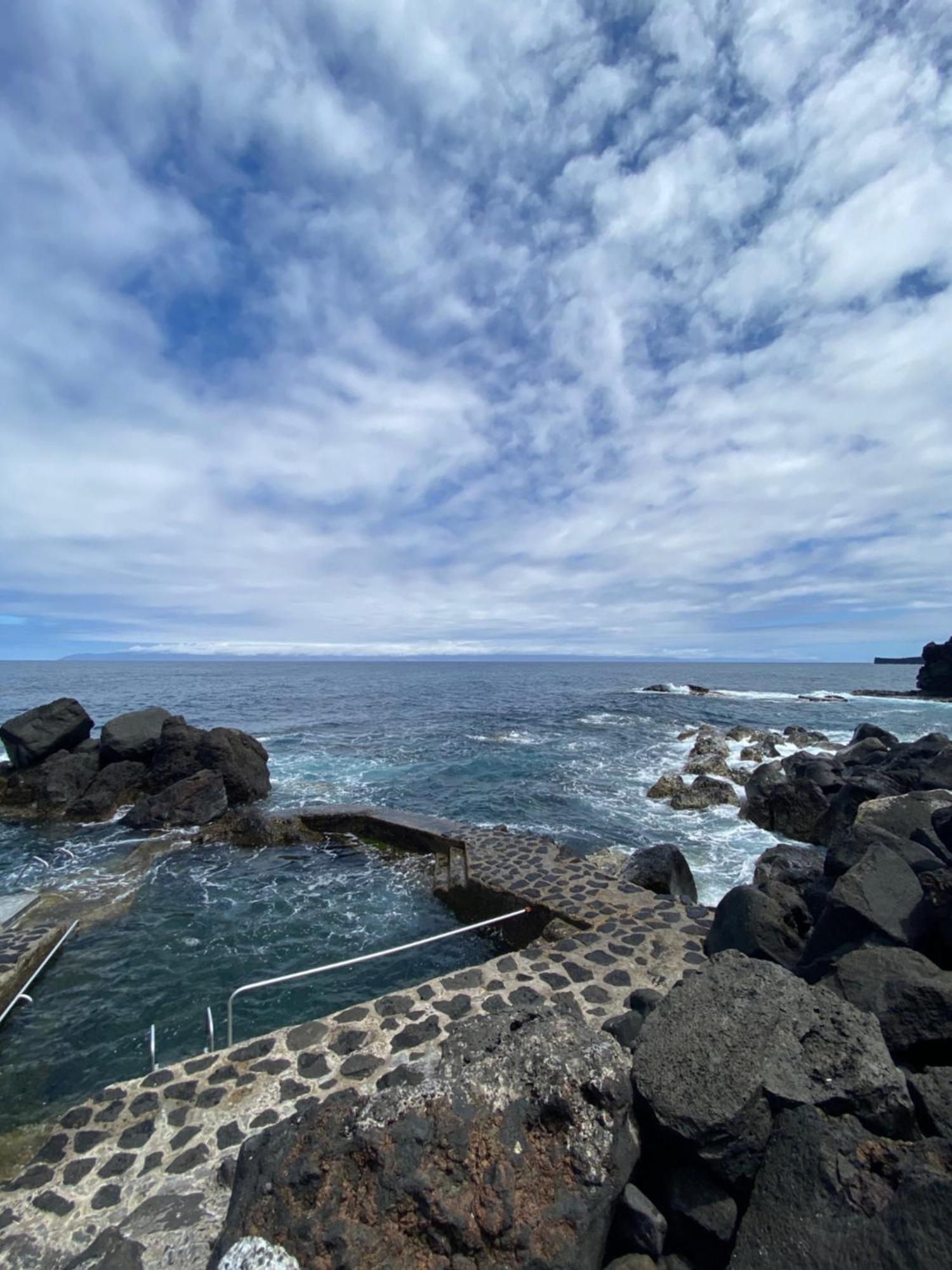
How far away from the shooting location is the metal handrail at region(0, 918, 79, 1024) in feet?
24.8

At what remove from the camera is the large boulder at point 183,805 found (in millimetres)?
16031

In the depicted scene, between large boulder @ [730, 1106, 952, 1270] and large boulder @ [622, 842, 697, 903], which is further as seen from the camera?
large boulder @ [622, 842, 697, 903]

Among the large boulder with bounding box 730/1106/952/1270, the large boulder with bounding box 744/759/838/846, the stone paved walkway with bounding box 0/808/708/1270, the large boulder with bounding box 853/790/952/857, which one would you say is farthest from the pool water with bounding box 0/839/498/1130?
the large boulder with bounding box 744/759/838/846

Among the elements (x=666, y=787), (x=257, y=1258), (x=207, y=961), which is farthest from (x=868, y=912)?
(x=666, y=787)

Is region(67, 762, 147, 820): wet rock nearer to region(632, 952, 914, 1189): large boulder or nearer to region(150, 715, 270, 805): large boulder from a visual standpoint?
region(150, 715, 270, 805): large boulder

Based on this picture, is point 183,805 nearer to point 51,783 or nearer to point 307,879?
point 51,783

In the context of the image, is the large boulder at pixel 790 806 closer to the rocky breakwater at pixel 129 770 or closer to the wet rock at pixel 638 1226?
the wet rock at pixel 638 1226

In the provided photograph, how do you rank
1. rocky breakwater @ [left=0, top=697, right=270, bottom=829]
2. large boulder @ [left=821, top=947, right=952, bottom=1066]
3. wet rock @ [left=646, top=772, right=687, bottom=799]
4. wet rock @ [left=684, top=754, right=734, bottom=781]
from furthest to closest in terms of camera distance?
wet rock @ [left=684, top=754, right=734, bottom=781] → wet rock @ [left=646, top=772, right=687, bottom=799] → rocky breakwater @ [left=0, top=697, right=270, bottom=829] → large boulder @ [left=821, top=947, right=952, bottom=1066]

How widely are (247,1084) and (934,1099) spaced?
5373 millimetres

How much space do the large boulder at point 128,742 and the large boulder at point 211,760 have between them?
2.37 ft

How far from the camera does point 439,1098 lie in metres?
3.25

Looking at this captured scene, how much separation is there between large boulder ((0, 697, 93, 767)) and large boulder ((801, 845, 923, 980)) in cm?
2293

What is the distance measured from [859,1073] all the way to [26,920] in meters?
12.6

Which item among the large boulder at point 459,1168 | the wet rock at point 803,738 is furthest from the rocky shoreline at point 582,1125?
the wet rock at point 803,738
